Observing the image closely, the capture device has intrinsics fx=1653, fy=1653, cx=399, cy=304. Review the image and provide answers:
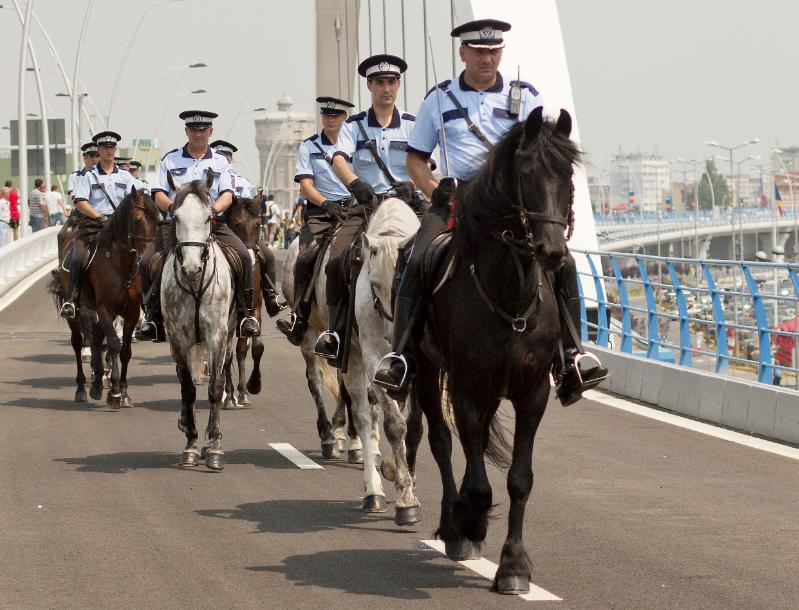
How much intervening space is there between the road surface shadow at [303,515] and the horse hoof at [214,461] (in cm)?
167

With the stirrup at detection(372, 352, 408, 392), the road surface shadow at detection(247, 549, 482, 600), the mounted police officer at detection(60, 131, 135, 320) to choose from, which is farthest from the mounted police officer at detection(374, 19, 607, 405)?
the mounted police officer at detection(60, 131, 135, 320)

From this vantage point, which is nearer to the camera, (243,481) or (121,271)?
(243,481)

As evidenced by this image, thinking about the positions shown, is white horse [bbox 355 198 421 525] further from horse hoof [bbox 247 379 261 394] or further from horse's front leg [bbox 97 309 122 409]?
horse's front leg [bbox 97 309 122 409]

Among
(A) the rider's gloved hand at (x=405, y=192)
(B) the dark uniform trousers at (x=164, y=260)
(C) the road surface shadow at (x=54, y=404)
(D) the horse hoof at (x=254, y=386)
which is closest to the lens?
(A) the rider's gloved hand at (x=405, y=192)

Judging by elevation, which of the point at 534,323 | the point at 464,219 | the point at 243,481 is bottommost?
the point at 243,481

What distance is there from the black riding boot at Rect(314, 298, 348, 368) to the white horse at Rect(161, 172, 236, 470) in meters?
1.86

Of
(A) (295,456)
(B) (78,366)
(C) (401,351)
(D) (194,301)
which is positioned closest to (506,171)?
(C) (401,351)

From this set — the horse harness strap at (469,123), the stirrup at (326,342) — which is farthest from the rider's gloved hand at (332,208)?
the horse harness strap at (469,123)

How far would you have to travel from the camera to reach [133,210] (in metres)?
17.8

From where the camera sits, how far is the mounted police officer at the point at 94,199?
61.9 feet

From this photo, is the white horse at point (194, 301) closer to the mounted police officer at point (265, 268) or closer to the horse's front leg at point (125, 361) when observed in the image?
the mounted police officer at point (265, 268)

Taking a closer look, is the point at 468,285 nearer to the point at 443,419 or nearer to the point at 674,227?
the point at 443,419

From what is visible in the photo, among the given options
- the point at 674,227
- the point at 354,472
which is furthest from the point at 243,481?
the point at 674,227

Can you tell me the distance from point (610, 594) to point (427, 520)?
2.46 metres
